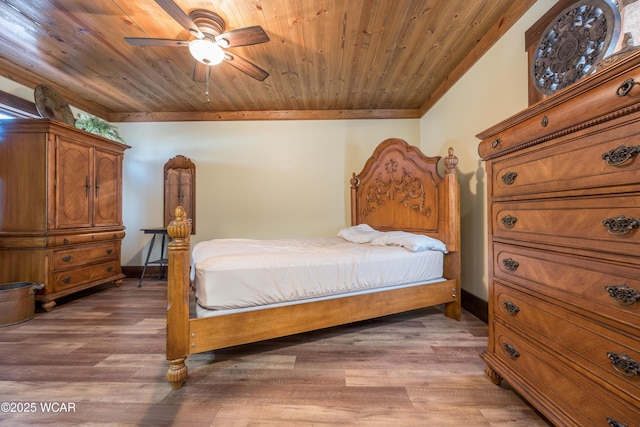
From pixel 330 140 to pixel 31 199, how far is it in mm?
3474

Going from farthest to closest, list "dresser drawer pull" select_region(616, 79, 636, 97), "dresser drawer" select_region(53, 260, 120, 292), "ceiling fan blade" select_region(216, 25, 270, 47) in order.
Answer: "dresser drawer" select_region(53, 260, 120, 292) < "ceiling fan blade" select_region(216, 25, 270, 47) < "dresser drawer pull" select_region(616, 79, 636, 97)

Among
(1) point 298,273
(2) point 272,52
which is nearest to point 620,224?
(1) point 298,273

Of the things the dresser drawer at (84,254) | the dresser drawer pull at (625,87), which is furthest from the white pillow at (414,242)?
the dresser drawer at (84,254)

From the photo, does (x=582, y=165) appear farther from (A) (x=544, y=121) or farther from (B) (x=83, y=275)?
(B) (x=83, y=275)

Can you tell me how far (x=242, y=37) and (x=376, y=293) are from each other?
7.17 ft

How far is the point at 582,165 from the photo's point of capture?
857 mm

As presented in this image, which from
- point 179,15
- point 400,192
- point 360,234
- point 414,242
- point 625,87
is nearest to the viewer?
point 625,87

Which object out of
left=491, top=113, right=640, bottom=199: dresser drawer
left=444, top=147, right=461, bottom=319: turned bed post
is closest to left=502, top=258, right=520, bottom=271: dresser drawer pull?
left=491, top=113, right=640, bottom=199: dresser drawer

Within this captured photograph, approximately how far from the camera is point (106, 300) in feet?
8.96

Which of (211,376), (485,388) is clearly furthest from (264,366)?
(485,388)

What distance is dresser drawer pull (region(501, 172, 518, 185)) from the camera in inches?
45.8

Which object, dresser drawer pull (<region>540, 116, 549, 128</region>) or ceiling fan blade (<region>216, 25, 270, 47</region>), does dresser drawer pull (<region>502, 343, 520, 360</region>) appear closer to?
dresser drawer pull (<region>540, 116, 549, 128</region>)

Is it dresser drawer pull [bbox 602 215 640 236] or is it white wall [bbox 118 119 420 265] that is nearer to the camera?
dresser drawer pull [bbox 602 215 640 236]

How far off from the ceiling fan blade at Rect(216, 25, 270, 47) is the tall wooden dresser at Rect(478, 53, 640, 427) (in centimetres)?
166
